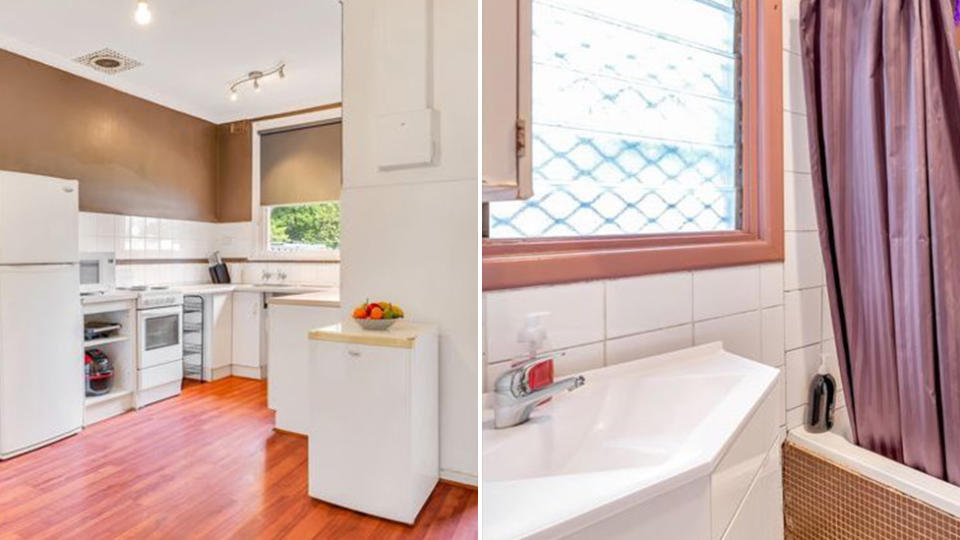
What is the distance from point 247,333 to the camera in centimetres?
48

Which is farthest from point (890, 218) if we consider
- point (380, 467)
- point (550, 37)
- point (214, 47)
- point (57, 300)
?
point (57, 300)

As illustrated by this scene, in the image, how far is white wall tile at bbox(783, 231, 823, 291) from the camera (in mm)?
1147

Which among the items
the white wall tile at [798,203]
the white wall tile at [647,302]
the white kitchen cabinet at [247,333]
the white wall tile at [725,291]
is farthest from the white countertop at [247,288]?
the white wall tile at [798,203]

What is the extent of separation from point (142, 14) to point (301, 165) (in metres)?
0.19

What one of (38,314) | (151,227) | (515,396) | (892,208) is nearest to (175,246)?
(151,227)

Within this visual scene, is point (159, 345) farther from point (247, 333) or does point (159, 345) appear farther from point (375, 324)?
point (375, 324)

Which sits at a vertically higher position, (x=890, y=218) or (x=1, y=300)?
(x=890, y=218)

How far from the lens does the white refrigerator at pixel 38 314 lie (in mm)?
417

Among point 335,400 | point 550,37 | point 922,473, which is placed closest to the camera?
point 335,400

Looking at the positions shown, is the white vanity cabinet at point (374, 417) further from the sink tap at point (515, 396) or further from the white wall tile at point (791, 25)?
the white wall tile at point (791, 25)

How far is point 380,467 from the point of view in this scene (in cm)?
42

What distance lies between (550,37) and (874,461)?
3.76 ft

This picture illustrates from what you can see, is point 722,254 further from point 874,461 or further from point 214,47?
point 214,47

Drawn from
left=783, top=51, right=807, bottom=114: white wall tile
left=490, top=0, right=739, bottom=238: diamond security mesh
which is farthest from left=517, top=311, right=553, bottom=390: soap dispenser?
left=783, top=51, right=807, bottom=114: white wall tile
